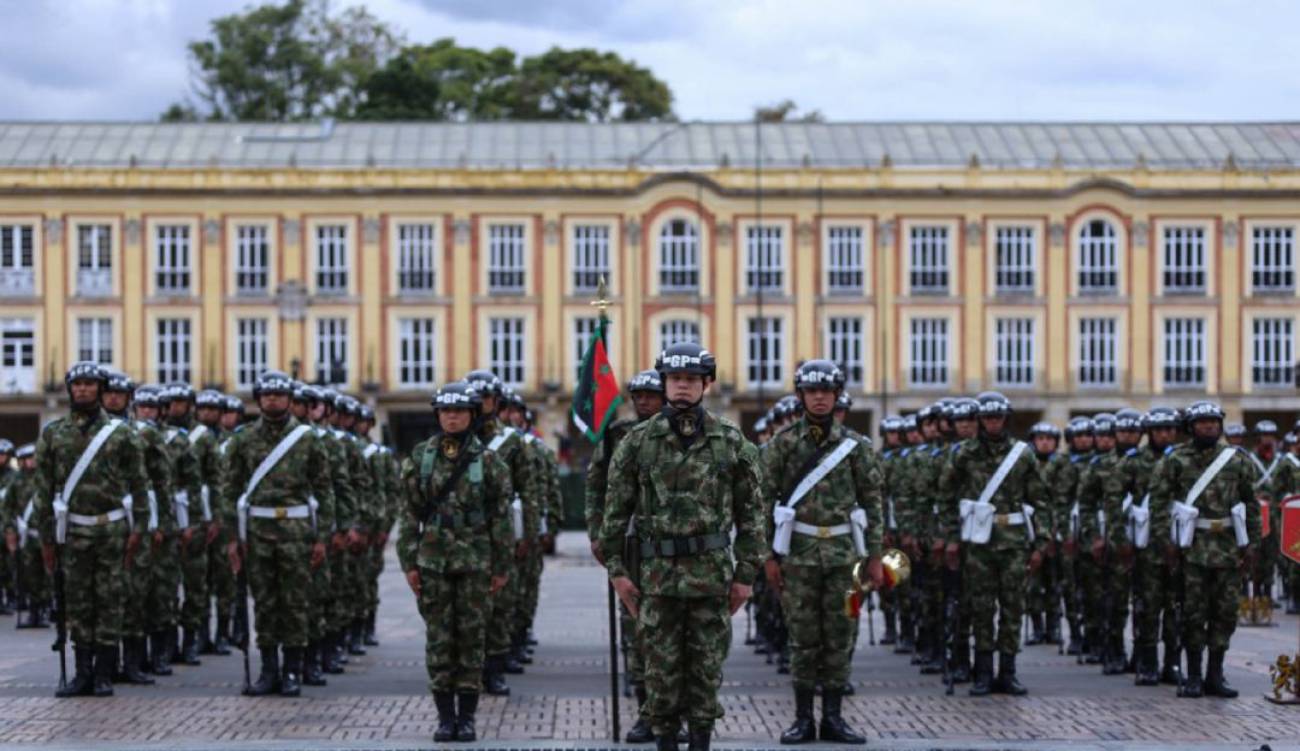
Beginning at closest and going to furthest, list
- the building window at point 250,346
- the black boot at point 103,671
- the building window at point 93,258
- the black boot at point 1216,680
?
the black boot at point 103,671
the black boot at point 1216,680
the building window at point 93,258
the building window at point 250,346

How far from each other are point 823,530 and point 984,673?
127 inches

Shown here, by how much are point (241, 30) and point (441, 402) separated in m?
82.1

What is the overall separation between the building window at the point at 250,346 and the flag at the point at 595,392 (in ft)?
173

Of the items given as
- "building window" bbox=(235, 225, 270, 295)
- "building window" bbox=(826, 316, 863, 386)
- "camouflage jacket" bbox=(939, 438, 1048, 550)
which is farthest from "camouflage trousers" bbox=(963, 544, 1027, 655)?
"building window" bbox=(235, 225, 270, 295)

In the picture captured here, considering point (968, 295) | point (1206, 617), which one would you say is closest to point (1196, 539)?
point (1206, 617)

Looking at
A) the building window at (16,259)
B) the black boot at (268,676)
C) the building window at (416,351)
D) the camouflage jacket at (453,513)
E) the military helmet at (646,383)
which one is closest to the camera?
the camouflage jacket at (453,513)

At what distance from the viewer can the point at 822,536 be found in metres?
13.2

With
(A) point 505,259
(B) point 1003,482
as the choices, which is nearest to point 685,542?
(B) point 1003,482

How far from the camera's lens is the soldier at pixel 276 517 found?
606 inches

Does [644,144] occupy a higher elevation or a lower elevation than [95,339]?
higher

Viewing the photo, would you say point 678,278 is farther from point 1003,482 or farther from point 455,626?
point 455,626

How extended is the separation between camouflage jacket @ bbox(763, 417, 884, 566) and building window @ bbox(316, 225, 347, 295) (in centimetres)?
5312

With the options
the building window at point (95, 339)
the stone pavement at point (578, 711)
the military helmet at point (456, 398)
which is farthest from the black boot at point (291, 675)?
the building window at point (95, 339)

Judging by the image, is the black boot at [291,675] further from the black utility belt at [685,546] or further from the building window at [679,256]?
the building window at [679,256]
